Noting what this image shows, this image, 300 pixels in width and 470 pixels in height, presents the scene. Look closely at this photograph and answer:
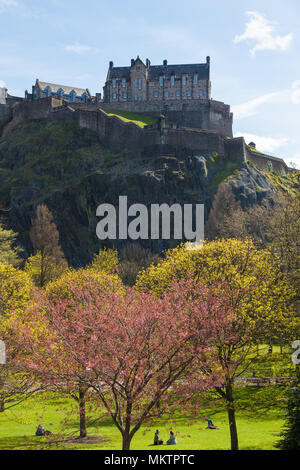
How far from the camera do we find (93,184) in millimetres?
86625

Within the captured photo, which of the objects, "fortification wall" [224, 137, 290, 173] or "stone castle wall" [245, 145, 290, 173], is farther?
"stone castle wall" [245, 145, 290, 173]

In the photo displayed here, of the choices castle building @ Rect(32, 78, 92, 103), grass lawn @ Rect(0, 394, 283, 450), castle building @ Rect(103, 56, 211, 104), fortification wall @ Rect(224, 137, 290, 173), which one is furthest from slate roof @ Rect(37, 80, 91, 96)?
grass lawn @ Rect(0, 394, 283, 450)

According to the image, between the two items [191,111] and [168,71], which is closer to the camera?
[191,111]

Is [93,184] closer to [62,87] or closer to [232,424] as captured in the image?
[62,87]

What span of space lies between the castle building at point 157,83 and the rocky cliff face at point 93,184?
21406 mm

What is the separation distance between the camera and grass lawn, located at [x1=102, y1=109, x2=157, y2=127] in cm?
9825

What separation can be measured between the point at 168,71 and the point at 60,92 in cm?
2755

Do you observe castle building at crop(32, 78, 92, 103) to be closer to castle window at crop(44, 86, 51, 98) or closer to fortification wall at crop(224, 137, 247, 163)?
castle window at crop(44, 86, 51, 98)

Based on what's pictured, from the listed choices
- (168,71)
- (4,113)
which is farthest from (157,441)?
(168,71)

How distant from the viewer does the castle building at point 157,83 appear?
110 m

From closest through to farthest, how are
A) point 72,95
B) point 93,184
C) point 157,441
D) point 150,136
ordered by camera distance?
point 157,441
point 93,184
point 150,136
point 72,95

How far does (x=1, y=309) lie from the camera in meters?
33.4

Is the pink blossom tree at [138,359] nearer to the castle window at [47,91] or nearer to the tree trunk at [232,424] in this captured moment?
the tree trunk at [232,424]

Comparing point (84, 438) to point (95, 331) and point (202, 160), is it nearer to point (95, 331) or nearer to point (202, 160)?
point (95, 331)
